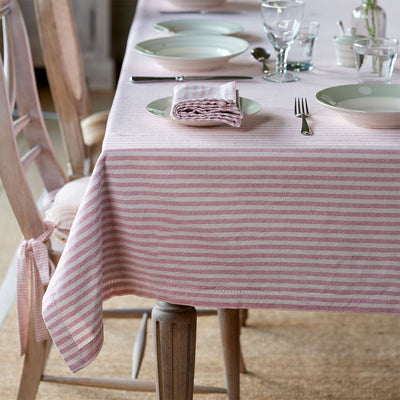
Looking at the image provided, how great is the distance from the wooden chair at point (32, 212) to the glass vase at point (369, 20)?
704 millimetres

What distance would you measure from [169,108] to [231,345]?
60 cm

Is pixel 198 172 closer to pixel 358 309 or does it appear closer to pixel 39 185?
pixel 358 309

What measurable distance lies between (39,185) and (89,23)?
1.49 meters

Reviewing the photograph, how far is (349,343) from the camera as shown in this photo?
1849mm

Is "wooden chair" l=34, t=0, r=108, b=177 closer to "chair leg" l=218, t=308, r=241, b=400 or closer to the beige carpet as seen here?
the beige carpet

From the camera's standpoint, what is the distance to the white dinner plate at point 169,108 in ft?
3.49

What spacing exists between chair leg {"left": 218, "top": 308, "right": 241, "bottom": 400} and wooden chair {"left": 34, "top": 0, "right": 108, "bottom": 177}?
586 mm

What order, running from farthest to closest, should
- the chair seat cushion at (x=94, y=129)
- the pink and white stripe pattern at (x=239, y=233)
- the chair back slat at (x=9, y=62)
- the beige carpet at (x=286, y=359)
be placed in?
the chair seat cushion at (x=94, y=129) < the beige carpet at (x=286, y=359) < the chair back slat at (x=9, y=62) < the pink and white stripe pattern at (x=239, y=233)

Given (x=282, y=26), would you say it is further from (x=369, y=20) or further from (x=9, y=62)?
(x=9, y=62)

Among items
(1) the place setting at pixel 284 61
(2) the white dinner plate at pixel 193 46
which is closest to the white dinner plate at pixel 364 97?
(1) the place setting at pixel 284 61

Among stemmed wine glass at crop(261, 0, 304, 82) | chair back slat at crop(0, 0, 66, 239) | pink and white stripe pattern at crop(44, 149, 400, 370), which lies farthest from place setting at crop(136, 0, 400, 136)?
chair back slat at crop(0, 0, 66, 239)

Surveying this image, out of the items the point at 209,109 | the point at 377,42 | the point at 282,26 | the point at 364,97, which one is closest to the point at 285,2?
the point at 282,26

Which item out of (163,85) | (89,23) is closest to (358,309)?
(163,85)

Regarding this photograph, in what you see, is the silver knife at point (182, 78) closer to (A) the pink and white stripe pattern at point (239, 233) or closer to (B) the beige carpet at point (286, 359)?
(A) the pink and white stripe pattern at point (239, 233)
